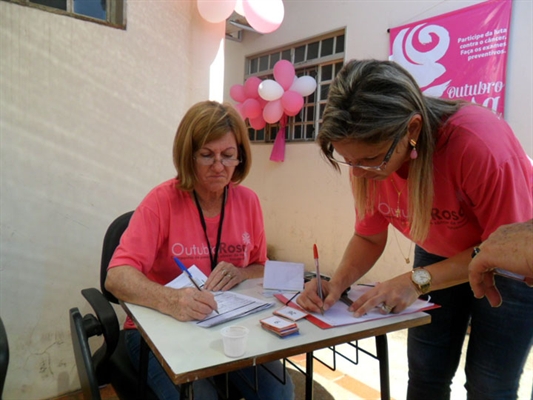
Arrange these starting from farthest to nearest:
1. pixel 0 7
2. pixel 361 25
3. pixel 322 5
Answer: pixel 322 5
pixel 361 25
pixel 0 7

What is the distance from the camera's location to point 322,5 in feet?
15.2

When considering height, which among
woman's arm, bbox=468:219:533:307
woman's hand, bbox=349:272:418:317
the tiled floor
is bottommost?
the tiled floor

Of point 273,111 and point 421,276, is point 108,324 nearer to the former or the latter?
point 421,276

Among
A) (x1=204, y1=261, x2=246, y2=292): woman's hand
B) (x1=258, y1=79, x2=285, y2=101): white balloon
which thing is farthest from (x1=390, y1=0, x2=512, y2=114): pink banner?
(x1=204, y1=261, x2=246, y2=292): woman's hand

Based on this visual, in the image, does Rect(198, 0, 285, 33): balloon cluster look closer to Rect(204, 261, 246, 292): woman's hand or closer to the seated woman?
the seated woman

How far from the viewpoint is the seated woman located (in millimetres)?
1269

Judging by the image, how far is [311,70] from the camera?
16.2 ft

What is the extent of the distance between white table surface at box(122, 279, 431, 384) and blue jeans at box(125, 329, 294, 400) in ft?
0.74

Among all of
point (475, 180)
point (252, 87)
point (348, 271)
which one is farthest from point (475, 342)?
point (252, 87)

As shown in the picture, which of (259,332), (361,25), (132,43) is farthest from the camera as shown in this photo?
(361,25)

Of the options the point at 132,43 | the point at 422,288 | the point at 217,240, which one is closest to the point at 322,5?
the point at 132,43

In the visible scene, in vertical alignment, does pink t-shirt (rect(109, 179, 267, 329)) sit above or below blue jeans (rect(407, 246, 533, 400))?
above

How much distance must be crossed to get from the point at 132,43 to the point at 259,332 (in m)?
1.69

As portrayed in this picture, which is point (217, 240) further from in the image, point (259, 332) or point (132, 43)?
point (132, 43)
